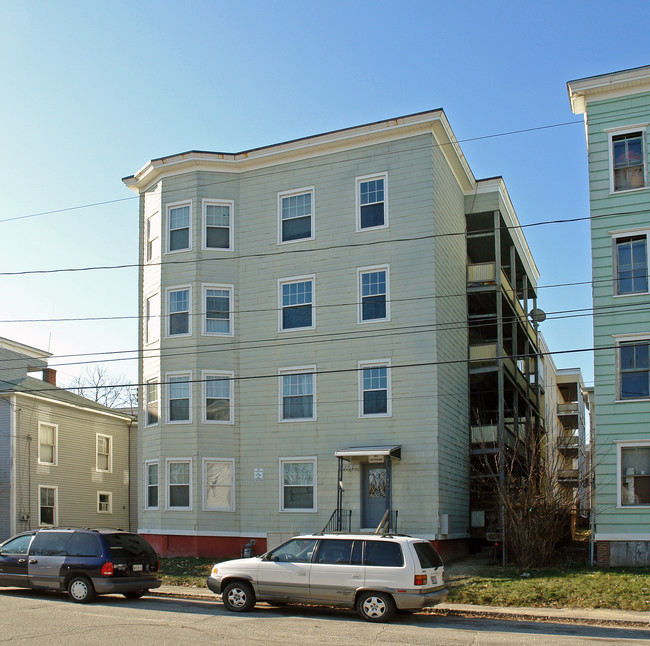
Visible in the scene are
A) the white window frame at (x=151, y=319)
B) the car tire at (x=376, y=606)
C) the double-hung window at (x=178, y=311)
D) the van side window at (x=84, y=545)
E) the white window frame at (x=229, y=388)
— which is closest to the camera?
the car tire at (x=376, y=606)

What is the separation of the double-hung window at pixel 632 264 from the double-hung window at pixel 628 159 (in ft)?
4.92

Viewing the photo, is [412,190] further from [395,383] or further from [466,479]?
[466,479]

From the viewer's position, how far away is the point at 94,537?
1745 centimetres

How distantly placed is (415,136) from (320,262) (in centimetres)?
495

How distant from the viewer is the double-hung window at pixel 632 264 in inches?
893

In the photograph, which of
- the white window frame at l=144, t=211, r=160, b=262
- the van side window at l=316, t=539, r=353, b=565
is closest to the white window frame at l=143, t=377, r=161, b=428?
the white window frame at l=144, t=211, r=160, b=262

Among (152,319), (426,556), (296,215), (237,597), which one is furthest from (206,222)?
(426,556)

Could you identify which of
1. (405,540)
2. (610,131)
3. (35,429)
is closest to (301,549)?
(405,540)

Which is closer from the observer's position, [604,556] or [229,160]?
[604,556]

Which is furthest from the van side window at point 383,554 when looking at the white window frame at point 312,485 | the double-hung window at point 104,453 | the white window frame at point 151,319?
the double-hung window at point 104,453

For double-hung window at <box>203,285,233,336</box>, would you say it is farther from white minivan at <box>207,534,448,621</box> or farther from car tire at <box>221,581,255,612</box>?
car tire at <box>221,581,255,612</box>

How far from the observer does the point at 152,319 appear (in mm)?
27906

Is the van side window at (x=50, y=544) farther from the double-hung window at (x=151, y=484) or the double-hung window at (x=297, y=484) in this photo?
the double-hung window at (x=297, y=484)

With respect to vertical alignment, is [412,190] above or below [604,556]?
above
